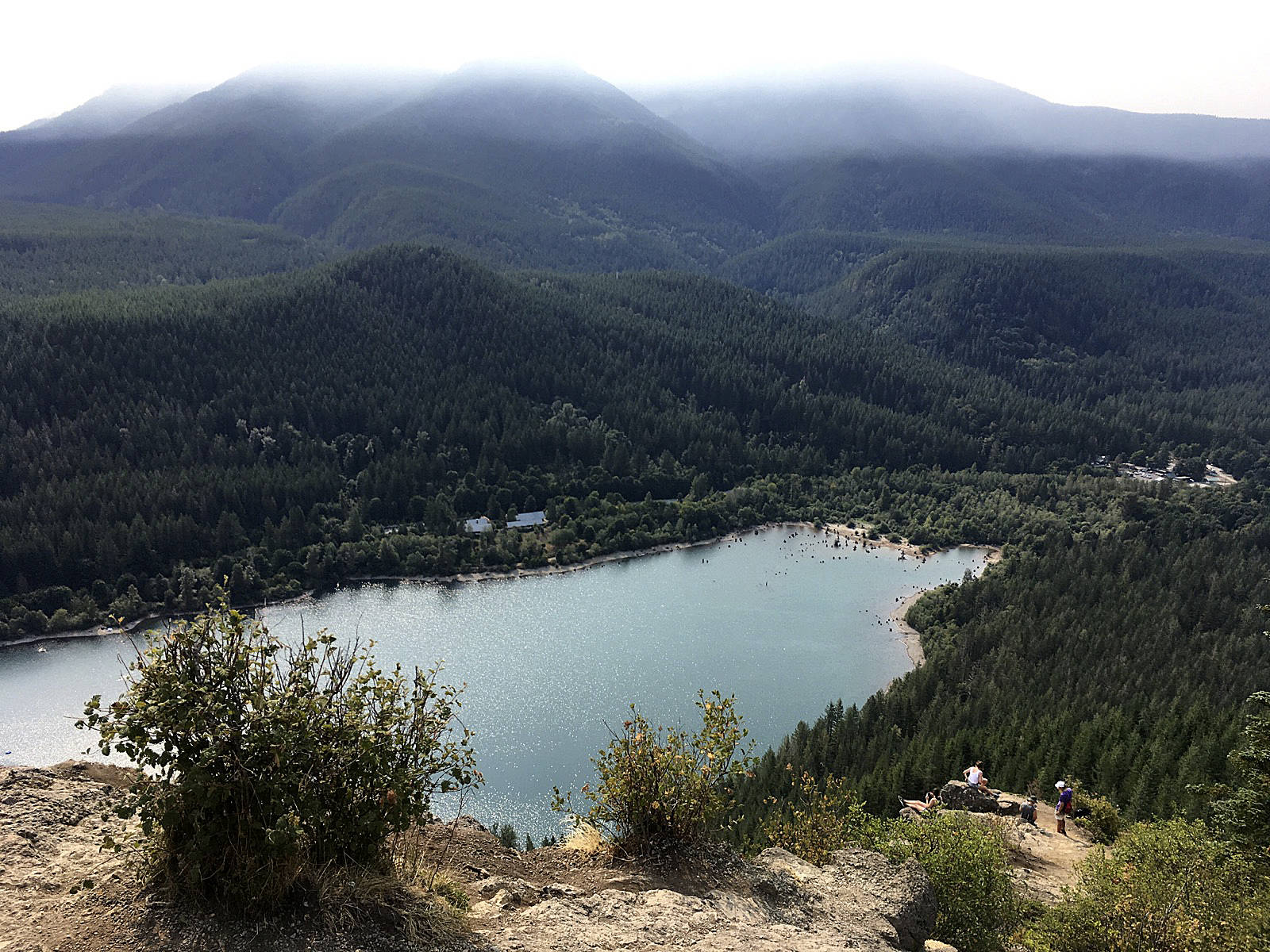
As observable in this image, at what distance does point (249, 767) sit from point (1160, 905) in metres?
16.7

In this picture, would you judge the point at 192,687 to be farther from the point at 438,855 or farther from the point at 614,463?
the point at 614,463

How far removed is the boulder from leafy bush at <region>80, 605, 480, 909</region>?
27037 mm

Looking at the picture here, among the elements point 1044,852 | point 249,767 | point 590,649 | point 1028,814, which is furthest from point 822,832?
point 590,649

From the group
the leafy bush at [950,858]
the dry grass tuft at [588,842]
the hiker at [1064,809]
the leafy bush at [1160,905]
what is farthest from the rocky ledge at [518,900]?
the hiker at [1064,809]

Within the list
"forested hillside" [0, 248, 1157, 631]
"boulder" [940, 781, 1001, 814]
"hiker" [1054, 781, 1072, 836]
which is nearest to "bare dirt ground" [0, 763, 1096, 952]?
"hiker" [1054, 781, 1072, 836]

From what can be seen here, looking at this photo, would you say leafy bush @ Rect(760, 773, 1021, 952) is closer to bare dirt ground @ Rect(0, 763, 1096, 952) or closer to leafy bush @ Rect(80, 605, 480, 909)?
bare dirt ground @ Rect(0, 763, 1096, 952)

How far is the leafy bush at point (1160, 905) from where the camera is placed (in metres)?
16.2

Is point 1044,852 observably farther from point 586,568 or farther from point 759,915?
point 586,568

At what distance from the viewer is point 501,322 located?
178 m

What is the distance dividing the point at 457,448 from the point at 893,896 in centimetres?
12871

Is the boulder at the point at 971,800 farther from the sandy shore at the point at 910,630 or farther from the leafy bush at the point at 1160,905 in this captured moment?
the sandy shore at the point at 910,630

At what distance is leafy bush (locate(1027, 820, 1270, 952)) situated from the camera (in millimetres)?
16203

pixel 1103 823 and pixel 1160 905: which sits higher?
pixel 1160 905

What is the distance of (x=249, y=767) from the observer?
38.3 feet
